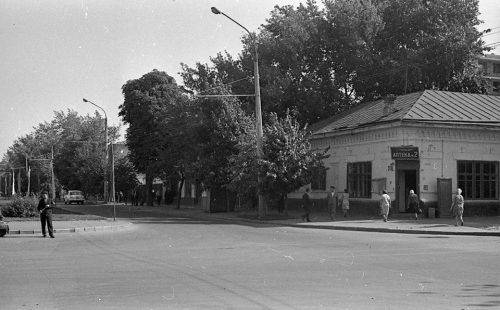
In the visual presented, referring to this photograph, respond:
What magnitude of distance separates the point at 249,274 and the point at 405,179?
24.8 m

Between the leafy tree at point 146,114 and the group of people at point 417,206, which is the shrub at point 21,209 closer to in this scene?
the group of people at point 417,206

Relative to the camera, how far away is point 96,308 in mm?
8469

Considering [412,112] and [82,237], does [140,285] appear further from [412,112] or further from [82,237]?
[412,112]

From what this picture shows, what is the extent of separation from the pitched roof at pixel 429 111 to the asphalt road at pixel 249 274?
14.4 m

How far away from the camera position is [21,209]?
3253 cm

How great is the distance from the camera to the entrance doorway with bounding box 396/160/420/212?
3312 cm

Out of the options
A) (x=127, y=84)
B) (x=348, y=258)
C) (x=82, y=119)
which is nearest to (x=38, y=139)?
(x=82, y=119)

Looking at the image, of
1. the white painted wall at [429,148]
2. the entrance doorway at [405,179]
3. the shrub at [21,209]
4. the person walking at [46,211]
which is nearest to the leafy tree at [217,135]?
the white painted wall at [429,148]

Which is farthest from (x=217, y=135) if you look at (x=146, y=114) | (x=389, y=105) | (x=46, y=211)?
(x=146, y=114)

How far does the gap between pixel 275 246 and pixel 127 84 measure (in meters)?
48.1

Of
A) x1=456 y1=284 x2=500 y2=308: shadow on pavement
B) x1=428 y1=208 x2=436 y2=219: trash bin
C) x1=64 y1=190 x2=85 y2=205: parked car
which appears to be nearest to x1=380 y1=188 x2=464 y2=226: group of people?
x1=428 y1=208 x2=436 y2=219: trash bin

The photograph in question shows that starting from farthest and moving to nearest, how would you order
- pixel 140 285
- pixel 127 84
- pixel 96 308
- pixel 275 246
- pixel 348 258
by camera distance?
pixel 127 84
pixel 275 246
pixel 348 258
pixel 140 285
pixel 96 308

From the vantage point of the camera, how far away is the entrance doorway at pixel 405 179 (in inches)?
1304

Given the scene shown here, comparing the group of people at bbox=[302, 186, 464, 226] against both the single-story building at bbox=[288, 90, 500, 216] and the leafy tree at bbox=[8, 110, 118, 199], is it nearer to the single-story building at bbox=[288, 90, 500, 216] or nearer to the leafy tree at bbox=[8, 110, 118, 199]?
the single-story building at bbox=[288, 90, 500, 216]
